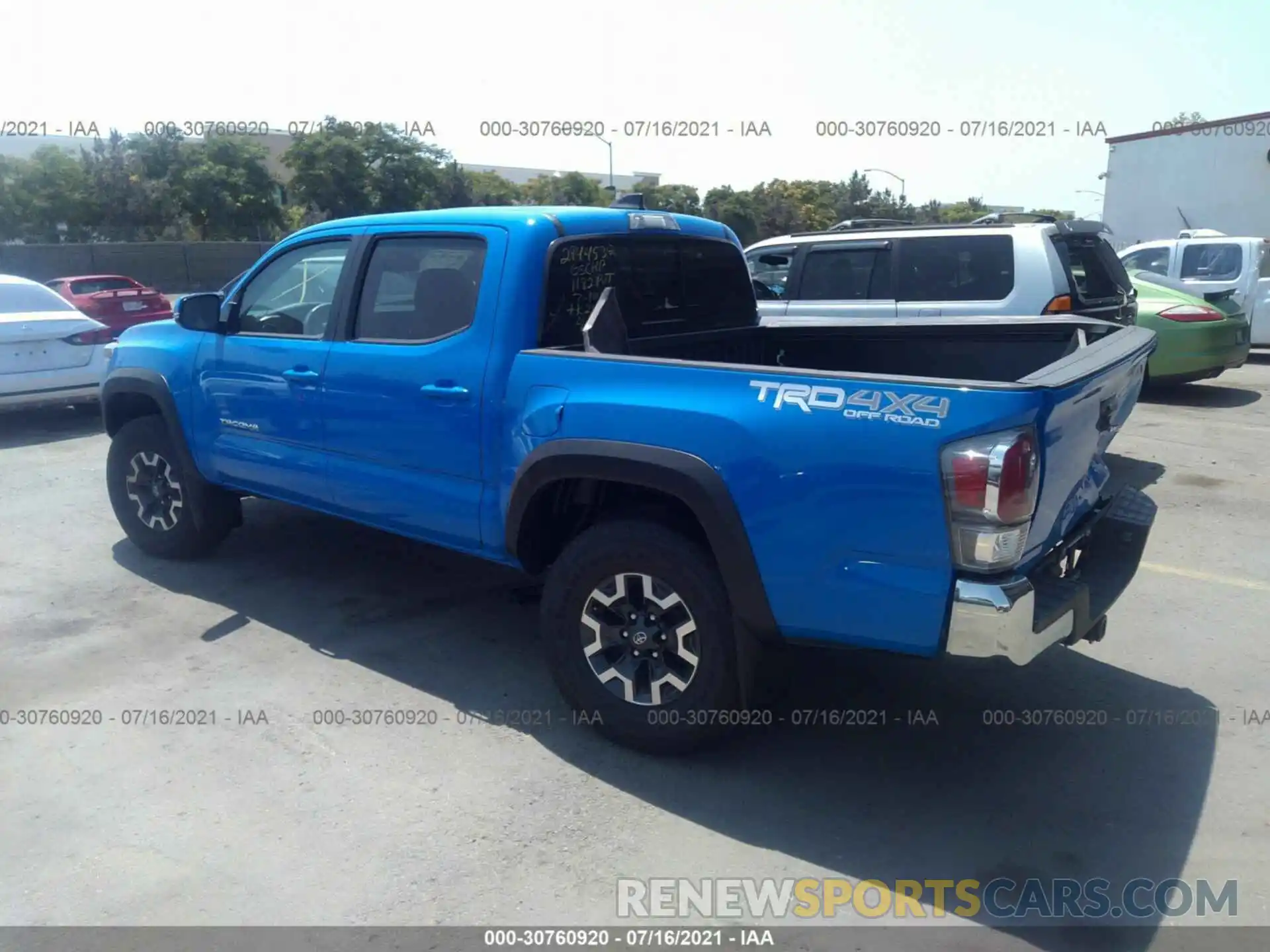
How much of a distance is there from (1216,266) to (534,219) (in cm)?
1151

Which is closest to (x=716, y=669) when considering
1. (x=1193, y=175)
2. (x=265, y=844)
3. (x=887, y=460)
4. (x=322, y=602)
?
(x=887, y=460)

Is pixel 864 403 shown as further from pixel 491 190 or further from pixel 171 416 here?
pixel 491 190

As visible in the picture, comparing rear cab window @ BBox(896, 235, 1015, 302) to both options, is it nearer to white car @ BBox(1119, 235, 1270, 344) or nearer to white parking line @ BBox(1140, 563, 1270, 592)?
white parking line @ BBox(1140, 563, 1270, 592)

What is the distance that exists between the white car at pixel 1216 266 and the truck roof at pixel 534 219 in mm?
9484

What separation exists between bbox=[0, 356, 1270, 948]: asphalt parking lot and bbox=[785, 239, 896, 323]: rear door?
11.3 feet

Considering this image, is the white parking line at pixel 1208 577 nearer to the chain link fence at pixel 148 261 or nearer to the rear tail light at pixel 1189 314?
the rear tail light at pixel 1189 314

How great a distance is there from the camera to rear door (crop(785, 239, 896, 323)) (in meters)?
8.48

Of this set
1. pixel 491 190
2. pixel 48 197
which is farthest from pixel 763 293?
pixel 491 190

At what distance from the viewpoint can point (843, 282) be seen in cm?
873

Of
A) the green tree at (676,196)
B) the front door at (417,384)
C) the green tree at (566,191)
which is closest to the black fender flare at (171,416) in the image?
the front door at (417,384)

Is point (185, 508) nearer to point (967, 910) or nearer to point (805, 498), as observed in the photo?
point (805, 498)

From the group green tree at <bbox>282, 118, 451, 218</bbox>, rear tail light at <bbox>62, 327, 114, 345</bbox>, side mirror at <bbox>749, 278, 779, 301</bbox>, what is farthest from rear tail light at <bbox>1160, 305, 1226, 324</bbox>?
green tree at <bbox>282, 118, 451, 218</bbox>

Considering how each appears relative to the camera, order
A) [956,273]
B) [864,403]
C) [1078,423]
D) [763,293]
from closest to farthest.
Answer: [864,403], [1078,423], [956,273], [763,293]

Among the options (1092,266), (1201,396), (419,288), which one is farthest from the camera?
(1201,396)
